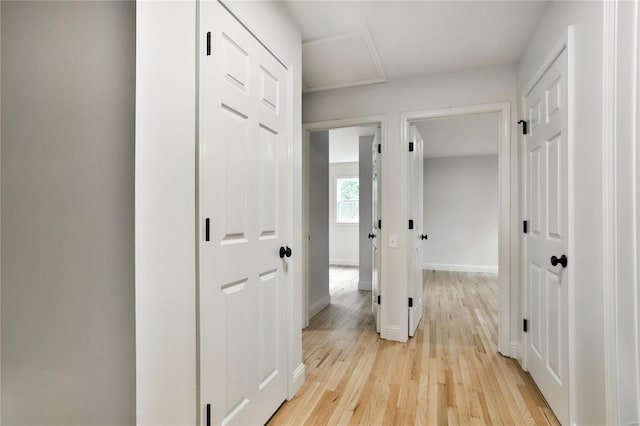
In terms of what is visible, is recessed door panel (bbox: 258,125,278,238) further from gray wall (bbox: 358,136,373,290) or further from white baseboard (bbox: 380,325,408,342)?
gray wall (bbox: 358,136,373,290)

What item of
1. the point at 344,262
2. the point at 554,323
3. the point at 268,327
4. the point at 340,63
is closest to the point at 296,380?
the point at 268,327

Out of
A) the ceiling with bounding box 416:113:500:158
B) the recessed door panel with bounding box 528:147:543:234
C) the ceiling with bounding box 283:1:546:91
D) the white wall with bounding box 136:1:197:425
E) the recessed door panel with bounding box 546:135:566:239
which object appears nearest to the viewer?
the white wall with bounding box 136:1:197:425

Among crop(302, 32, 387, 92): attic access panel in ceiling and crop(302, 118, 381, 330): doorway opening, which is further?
crop(302, 118, 381, 330): doorway opening

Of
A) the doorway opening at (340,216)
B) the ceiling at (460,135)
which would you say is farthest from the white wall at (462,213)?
the doorway opening at (340,216)

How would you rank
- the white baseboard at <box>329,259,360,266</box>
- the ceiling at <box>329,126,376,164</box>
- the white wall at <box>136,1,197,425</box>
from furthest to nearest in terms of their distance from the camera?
1. the white baseboard at <box>329,259,360,266</box>
2. the ceiling at <box>329,126,376,164</box>
3. the white wall at <box>136,1,197,425</box>

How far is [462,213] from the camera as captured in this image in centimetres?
673

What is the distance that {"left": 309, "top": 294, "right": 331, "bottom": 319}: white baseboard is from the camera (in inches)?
144

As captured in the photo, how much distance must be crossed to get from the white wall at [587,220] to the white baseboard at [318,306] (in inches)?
99.2

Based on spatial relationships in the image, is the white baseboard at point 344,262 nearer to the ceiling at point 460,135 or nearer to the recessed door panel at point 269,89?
the ceiling at point 460,135

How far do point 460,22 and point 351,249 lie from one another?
5.94m

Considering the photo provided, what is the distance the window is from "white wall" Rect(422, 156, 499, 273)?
166 centimetres

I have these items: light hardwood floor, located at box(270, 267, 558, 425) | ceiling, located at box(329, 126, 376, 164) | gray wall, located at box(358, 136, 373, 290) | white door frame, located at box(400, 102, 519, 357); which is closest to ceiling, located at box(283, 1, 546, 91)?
white door frame, located at box(400, 102, 519, 357)

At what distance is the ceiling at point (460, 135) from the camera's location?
4305 millimetres

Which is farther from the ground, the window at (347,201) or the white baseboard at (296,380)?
the window at (347,201)
